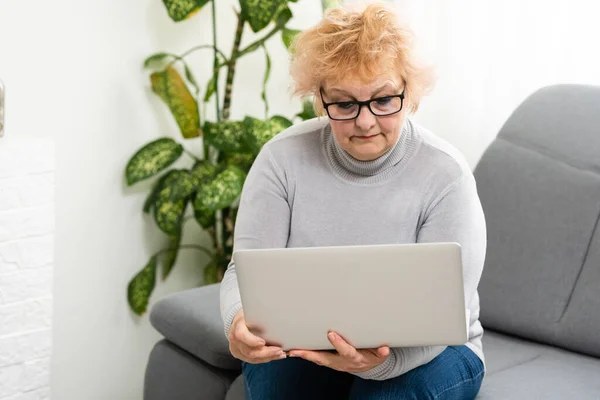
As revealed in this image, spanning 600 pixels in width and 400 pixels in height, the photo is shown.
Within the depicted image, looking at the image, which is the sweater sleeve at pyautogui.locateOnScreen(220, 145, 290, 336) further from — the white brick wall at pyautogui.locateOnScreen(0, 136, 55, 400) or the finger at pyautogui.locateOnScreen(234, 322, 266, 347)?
the white brick wall at pyautogui.locateOnScreen(0, 136, 55, 400)

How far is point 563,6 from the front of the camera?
2432mm

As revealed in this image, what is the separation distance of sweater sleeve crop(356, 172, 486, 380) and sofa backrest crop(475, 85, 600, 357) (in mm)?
474

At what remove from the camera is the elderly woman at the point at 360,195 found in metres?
1.63

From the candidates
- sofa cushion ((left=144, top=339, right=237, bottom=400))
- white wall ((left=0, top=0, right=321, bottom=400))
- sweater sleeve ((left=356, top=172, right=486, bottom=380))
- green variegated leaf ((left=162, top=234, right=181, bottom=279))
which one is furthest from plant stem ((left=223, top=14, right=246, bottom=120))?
sweater sleeve ((left=356, top=172, right=486, bottom=380))

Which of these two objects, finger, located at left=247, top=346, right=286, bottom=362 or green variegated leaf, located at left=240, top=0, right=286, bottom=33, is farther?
green variegated leaf, located at left=240, top=0, right=286, bottom=33

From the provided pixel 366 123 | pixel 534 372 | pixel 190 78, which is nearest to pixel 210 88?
pixel 190 78

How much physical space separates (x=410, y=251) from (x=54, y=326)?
147 cm

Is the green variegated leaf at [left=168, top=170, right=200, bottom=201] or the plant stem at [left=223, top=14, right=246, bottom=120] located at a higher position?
the plant stem at [left=223, top=14, right=246, bottom=120]

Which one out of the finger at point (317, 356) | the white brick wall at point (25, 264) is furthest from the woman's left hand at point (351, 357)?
the white brick wall at point (25, 264)

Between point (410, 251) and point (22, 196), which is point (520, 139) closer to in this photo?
point (410, 251)

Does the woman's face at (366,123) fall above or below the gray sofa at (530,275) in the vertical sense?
above

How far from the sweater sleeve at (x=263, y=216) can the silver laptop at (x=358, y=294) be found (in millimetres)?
240

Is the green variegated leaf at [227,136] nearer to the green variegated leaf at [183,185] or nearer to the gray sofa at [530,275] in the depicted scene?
the green variegated leaf at [183,185]

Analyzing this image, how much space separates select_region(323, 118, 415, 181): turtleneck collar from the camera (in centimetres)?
174
